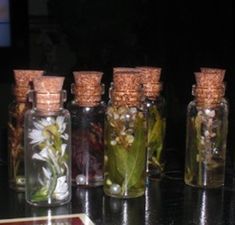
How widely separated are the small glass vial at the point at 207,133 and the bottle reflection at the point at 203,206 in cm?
3

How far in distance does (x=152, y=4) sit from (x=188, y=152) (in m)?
0.41

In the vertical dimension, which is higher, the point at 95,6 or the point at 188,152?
the point at 95,6

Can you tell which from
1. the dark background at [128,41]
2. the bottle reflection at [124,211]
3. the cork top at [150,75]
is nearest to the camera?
the bottle reflection at [124,211]

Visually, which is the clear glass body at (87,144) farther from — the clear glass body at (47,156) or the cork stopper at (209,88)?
the cork stopper at (209,88)

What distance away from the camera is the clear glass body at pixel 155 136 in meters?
1.17

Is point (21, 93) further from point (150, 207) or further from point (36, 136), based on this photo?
point (150, 207)

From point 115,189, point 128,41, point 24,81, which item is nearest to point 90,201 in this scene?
point 115,189

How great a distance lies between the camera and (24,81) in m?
1.04

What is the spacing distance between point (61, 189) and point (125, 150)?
146 millimetres

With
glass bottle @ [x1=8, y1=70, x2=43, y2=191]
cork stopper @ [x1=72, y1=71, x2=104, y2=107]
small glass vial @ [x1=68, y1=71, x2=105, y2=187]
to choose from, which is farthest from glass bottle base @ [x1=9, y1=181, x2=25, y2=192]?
cork stopper @ [x1=72, y1=71, x2=104, y2=107]

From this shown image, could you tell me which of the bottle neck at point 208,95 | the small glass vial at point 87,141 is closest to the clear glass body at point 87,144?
the small glass vial at point 87,141

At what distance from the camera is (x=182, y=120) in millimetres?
1368

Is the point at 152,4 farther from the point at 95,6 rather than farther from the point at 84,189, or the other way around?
the point at 84,189

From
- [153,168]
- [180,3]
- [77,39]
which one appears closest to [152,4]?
[180,3]
